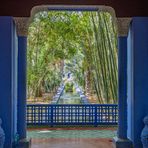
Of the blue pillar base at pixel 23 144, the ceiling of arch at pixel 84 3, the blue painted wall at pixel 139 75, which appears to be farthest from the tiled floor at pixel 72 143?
the ceiling of arch at pixel 84 3

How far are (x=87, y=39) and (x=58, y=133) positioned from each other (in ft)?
15.8

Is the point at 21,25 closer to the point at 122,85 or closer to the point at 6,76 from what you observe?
the point at 6,76

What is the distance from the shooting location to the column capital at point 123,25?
6371 mm

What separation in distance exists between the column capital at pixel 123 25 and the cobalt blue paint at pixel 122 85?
0.13 metres

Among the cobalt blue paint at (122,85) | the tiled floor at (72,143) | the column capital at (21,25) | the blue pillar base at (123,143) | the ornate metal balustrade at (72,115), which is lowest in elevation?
the tiled floor at (72,143)

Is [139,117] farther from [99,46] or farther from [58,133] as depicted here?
[99,46]

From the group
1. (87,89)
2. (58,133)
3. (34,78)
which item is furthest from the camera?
(87,89)

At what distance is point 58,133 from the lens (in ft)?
27.2

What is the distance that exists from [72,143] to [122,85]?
1.58m

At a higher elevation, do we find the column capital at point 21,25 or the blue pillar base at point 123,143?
the column capital at point 21,25

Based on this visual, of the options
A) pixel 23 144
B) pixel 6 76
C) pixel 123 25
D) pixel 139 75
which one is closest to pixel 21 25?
pixel 6 76

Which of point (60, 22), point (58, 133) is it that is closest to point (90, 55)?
point (60, 22)

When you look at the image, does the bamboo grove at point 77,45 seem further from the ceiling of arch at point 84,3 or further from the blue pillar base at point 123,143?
the blue pillar base at point 123,143

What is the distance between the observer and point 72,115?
9258mm
